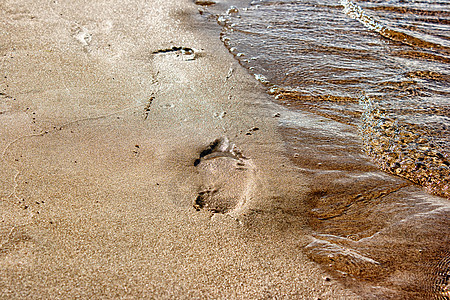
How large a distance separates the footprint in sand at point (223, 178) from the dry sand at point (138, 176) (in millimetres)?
11

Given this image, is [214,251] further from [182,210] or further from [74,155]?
[74,155]

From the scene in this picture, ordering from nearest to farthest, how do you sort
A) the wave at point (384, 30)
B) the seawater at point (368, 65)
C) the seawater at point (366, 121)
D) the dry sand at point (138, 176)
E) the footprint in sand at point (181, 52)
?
the dry sand at point (138, 176)
the seawater at point (366, 121)
the seawater at point (368, 65)
the footprint in sand at point (181, 52)
the wave at point (384, 30)

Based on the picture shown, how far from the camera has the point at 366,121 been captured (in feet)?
9.86

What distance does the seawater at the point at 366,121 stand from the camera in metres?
1.87

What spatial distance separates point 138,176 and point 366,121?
80.9 inches

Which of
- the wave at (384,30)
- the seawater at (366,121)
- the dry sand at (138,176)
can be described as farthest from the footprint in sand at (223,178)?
the wave at (384,30)

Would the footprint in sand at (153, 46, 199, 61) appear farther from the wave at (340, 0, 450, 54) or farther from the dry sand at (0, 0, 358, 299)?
the wave at (340, 0, 450, 54)

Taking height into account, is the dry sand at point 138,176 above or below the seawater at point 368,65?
below

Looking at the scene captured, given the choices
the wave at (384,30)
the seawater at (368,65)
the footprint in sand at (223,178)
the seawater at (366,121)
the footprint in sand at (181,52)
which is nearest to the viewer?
the seawater at (366,121)

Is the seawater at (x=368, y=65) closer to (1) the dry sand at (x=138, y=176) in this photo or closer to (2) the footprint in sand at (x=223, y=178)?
(1) the dry sand at (x=138, y=176)

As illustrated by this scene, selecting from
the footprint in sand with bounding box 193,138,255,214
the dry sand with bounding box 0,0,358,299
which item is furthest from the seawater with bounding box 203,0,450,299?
the footprint in sand with bounding box 193,138,255,214

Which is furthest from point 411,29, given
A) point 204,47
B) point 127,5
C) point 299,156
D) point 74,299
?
point 74,299

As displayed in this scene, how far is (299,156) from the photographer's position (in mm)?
2604

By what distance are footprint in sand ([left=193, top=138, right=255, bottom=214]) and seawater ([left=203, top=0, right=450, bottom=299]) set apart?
43 cm
